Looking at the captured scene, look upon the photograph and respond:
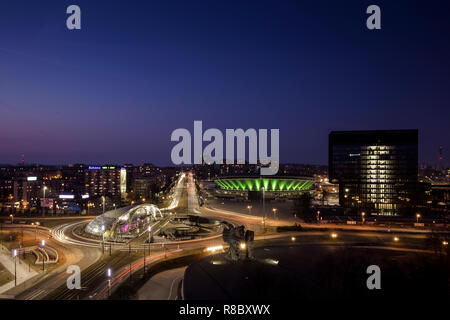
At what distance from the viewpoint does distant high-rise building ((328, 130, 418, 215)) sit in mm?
A: 60406

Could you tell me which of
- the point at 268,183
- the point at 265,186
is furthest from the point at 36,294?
the point at 268,183

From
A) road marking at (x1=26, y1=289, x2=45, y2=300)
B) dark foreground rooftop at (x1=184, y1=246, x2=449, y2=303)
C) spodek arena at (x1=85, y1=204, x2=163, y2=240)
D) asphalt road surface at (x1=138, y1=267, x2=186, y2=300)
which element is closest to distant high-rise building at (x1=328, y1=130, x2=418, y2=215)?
dark foreground rooftop at (x1=184, y1=246, x2=449, y2=303)

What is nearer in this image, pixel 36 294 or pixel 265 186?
pixel 36 294

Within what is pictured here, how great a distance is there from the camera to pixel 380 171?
63.3 m

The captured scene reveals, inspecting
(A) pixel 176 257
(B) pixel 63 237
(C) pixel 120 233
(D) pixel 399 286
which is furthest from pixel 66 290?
(D) pixel 399 286

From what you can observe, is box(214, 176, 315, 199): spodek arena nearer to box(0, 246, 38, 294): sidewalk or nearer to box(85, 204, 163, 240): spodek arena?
box(85, 204, 163, 240): spodek arena

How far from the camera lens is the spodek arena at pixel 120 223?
107 ft

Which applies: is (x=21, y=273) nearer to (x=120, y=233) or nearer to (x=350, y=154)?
(x=120, y=233)

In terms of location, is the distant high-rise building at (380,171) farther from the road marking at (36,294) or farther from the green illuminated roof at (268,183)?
the road marking at (36,294)

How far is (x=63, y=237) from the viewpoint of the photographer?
1286 inches

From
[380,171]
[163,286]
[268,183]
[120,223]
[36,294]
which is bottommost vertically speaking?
[163,286]

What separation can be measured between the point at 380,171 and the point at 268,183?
86.4 feet

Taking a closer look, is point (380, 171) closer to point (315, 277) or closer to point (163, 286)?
point (315, 277)

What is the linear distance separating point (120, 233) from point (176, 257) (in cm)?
1130
